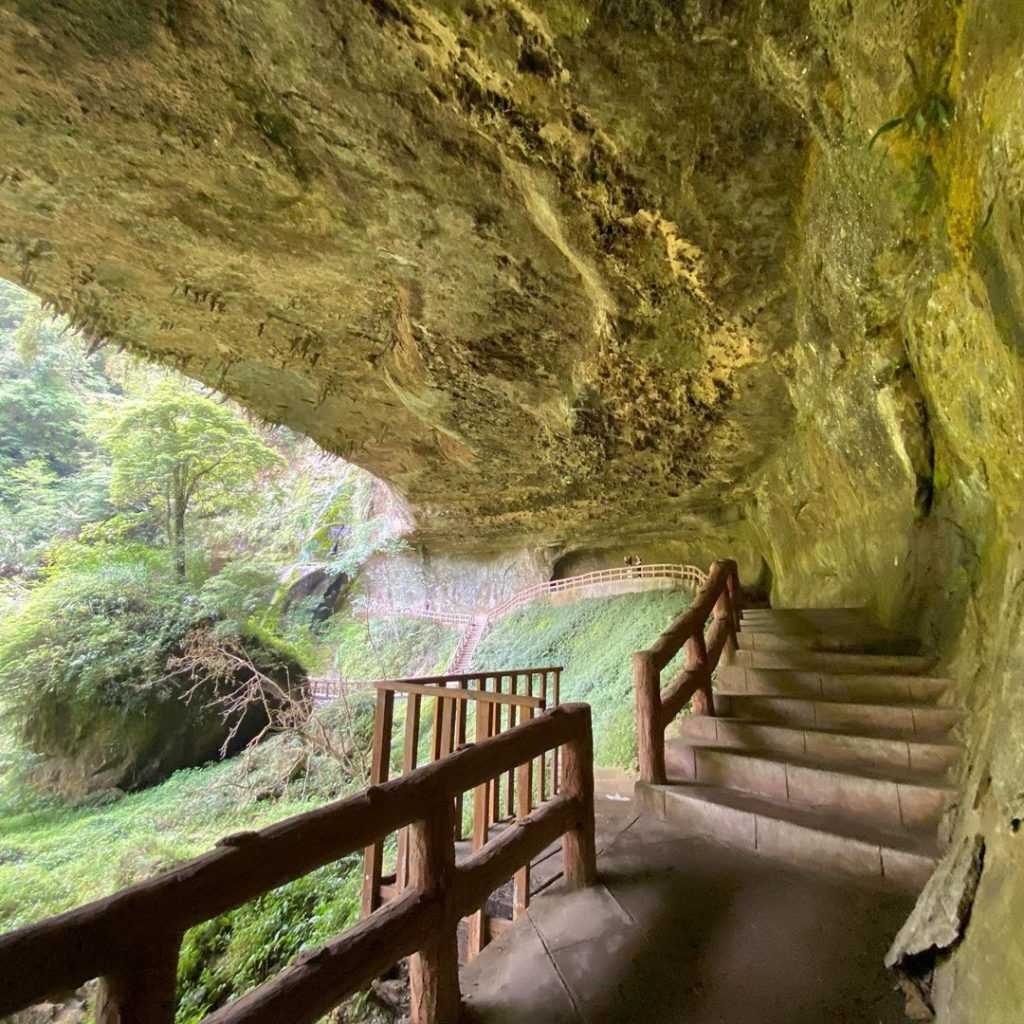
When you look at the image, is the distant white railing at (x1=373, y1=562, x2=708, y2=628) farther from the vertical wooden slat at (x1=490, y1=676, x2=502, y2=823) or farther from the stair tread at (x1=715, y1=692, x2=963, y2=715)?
the vertical wooden slat at (x1=490, y1=676, x2=502, y2=823)

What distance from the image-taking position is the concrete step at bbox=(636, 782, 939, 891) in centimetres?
238

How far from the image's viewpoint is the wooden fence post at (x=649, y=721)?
337cm

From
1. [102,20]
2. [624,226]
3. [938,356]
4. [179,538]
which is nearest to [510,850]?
[938,356]

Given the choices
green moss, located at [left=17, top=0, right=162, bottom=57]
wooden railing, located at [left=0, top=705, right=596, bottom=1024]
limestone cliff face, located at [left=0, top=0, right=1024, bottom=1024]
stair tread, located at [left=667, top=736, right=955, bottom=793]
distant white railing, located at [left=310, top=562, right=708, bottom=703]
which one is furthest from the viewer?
distant white railing, located at [left=310, top=562, right=708, bottom=703]

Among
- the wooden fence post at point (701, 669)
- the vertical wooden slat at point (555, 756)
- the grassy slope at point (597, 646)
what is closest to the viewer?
the wooden fence post at point (701, 669)

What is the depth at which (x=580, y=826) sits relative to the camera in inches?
102

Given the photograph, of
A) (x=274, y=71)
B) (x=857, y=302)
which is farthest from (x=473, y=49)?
(x=857, y=302)

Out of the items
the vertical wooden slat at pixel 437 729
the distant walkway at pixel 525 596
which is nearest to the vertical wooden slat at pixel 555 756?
the vertical wooden slat at pixel 437 729

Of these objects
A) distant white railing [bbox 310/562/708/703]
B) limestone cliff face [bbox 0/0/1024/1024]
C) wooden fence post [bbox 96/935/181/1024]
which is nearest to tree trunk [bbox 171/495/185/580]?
distant white railing [bbox 310/562/708/703]

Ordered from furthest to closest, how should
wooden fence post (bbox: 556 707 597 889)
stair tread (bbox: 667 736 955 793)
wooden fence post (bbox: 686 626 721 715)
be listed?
wooden fence post (bbox: 686 626 721 715) < stair tread (bbox: 667 736 955 793) < wooden fence post (bbox: 556 707 597 889)

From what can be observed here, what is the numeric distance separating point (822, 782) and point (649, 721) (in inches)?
39.8

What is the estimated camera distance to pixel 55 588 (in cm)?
1015

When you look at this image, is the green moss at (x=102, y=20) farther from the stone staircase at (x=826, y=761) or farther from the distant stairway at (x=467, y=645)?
the distant stairway at (x=467, y=645)

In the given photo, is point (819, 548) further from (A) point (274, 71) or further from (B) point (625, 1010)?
(A) point (274, 71)
